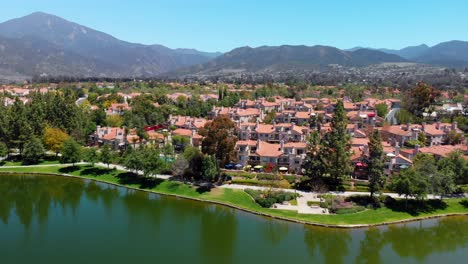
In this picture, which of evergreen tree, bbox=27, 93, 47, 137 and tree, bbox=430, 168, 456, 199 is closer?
tree, bbox=430, 168, 456, 199

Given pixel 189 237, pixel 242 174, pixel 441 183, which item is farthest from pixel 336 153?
pixel 189 237

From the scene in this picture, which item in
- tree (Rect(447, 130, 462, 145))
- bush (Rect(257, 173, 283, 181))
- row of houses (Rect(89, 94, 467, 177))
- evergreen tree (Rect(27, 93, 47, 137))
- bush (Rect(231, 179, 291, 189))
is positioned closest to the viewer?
bush (Rect(231, 179, 291, 189))

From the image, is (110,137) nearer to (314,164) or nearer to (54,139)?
(54,139)

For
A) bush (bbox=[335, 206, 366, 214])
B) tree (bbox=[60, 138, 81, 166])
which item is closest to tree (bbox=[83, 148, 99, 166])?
tree (bbox=[60, 138, 81, 166])

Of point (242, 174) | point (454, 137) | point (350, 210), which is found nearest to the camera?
point (350, 210)

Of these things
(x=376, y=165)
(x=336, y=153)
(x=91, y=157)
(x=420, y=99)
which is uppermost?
(x=420, y=99)

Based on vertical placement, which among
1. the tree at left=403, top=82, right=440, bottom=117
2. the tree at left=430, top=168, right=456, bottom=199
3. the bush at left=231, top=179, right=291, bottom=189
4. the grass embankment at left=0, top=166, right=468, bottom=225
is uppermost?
the tree at left=403, top=82, right=440, bottom=117

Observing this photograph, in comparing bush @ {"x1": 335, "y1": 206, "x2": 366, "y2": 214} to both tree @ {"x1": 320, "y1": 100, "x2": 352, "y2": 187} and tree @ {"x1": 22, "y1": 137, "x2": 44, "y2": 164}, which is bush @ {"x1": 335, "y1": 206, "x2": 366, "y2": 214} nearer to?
tree @ {"x1": 320, "y1": 100, "x2": 352, "y2": 187}
